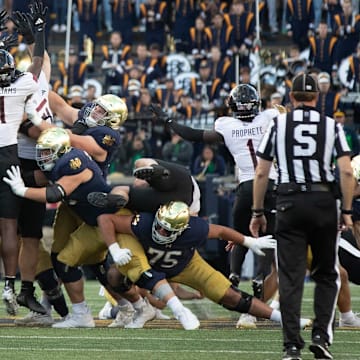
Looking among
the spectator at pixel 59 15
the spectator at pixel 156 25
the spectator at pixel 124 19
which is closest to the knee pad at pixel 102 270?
the spectator at pixel 156 25

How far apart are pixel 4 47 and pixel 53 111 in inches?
Answer: 24.9

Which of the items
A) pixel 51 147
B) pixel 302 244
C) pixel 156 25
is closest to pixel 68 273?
pixel 51 147

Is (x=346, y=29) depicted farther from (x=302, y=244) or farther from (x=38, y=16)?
(x=302, y=244)

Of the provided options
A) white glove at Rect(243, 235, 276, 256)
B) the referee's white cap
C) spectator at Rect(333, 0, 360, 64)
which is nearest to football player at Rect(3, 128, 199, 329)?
white glove at Rect(243, 235, 276, 256)

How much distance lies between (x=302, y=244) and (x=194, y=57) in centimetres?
1458

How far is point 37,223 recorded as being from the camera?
33.3 ft

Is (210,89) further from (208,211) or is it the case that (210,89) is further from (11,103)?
(11,103)

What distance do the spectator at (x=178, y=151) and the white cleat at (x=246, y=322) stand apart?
851 centimetres

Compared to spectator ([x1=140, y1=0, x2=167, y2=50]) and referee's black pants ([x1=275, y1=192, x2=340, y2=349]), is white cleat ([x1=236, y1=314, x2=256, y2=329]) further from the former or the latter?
spectator ([x1=140, y1=0, x2=167, y2=50])

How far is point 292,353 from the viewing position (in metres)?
7.30

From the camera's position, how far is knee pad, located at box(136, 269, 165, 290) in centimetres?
915

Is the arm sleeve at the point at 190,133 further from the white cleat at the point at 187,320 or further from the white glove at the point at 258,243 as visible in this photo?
the white cleat at the point at 187,320

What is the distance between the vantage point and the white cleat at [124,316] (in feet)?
32.4

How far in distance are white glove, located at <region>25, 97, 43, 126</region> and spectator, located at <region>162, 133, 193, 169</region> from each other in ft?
27.2
